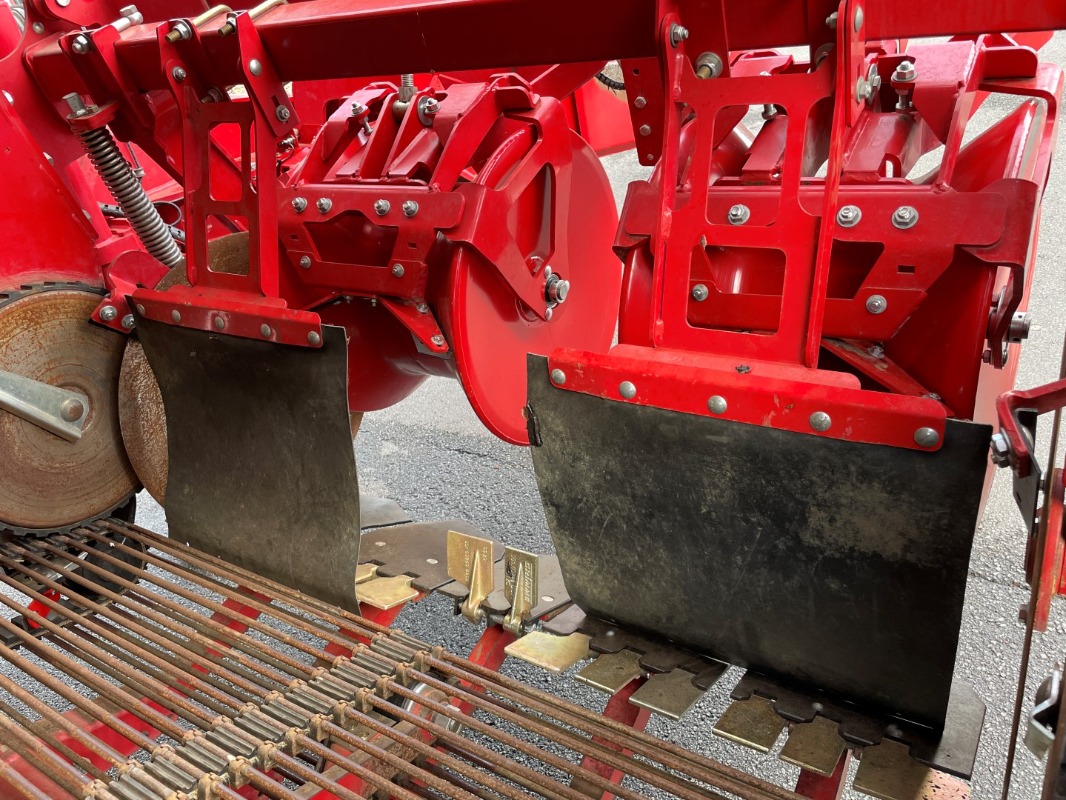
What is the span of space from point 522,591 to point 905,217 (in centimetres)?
103

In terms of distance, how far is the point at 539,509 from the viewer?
11.2 ft

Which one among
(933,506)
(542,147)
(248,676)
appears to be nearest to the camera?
(933,506)

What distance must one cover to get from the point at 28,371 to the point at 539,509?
1.86 metres

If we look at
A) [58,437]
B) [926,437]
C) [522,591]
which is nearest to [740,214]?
[926,437]

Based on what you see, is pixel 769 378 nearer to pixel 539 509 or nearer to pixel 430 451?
pixel 539 509

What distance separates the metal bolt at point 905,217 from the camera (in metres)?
1.46

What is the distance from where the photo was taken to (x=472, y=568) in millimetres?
1979

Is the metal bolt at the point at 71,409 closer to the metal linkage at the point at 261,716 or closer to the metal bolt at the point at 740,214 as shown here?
the metal linkage at the point at 261,716

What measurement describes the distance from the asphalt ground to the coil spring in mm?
1339

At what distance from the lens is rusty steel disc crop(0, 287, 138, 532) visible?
207 centimetres

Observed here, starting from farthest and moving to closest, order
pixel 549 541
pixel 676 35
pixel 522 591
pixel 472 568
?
pixel 549 541 < pixel 472 568 < pixel 522 591 < pixel 676 35

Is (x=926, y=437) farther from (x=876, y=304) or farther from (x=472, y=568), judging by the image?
(x=472, y=568)

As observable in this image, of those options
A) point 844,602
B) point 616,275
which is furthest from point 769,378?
point 616,275

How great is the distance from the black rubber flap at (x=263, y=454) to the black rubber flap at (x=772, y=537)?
0.53 m
